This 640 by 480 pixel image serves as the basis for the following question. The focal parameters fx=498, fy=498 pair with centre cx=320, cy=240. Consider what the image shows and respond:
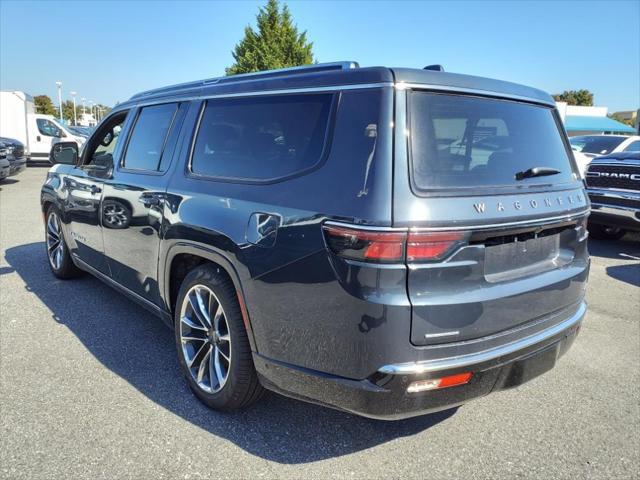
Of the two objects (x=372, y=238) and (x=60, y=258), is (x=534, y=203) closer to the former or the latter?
(x=372, y=238)

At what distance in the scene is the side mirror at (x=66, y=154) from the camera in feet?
15.6

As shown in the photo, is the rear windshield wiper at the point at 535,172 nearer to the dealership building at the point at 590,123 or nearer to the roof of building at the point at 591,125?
the dealership building at the point at 590,123

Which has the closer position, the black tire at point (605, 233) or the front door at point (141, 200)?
the front door at point (141, 200)

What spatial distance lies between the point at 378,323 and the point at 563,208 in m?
1.28

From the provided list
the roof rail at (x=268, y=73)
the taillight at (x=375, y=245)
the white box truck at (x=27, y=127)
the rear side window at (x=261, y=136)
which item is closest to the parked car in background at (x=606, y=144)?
the roof rail at (x=268, y=73)

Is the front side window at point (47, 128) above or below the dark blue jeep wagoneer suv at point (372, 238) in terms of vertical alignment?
above

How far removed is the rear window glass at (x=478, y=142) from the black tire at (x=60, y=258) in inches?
163

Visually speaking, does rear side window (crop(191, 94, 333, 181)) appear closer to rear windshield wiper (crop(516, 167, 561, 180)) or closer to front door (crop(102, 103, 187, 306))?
front door (crop(102, 103, 187, 306))

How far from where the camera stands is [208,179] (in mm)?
2902

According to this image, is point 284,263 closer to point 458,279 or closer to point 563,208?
point 458,279

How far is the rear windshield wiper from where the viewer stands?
2.48m

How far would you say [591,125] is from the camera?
49500 mm

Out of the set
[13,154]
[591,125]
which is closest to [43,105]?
[13,154]

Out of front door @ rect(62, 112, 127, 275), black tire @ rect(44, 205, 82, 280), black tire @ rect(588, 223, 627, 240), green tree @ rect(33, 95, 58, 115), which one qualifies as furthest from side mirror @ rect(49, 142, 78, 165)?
green tree @ rect(33, 95, 58, 115)
